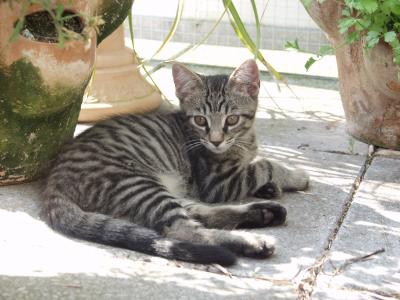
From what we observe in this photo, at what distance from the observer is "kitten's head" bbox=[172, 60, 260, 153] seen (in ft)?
13.2

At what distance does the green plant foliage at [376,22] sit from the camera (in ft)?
11.8

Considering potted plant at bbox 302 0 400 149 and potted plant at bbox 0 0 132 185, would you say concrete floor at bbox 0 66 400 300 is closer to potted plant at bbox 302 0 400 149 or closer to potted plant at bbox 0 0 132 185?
potted plant at bbox 0 0 132 185

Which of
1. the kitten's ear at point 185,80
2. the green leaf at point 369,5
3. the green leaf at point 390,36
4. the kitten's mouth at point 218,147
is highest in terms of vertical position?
the green leaf at point 369,5

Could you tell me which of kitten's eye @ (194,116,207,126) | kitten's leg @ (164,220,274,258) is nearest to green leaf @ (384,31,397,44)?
kitten's eye @ (194,116,207,126)

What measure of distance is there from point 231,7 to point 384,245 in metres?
1.84

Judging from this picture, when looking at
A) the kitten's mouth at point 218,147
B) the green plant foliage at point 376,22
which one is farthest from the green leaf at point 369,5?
the kitten's mouth at point 218,147

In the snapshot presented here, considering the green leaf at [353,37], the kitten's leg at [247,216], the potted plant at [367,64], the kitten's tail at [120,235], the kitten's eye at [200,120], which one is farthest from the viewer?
the kitten's eye at [200,120]

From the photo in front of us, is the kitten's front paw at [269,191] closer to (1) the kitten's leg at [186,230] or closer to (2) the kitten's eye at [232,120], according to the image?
(2) the kitten's eye at [232,120]

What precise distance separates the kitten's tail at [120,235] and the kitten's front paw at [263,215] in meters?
0.45

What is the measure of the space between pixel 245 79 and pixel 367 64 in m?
0.75

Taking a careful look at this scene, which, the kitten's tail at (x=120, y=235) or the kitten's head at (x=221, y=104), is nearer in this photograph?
the kitten's tail at (x=120, y=235)

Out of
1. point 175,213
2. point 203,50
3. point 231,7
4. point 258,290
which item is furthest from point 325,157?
point 203,50

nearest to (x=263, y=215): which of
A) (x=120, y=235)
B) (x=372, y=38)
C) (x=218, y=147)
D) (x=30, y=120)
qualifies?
(x=218, y=147)

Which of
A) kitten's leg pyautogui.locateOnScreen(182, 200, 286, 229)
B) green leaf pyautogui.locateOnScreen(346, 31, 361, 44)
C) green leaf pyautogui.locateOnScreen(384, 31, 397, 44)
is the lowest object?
kitten's leg pyautogui.locateOnScreen(182, 200, 286, 229)
